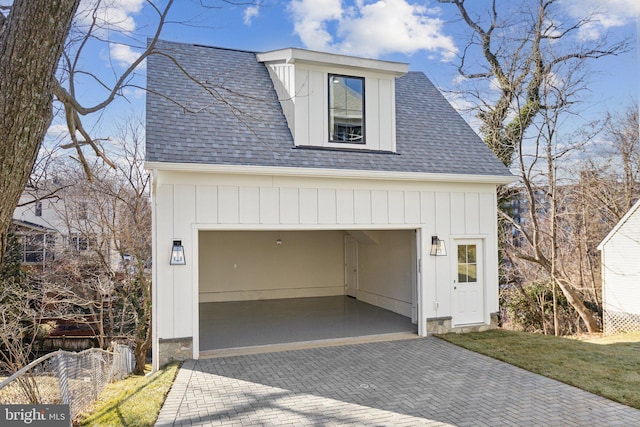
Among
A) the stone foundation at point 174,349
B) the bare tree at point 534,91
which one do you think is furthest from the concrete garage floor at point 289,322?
the bare tree at point 534,91

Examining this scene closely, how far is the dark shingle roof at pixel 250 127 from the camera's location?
7.77 metres

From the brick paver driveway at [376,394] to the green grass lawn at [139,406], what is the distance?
149mm

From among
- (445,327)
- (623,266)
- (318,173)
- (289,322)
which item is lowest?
(289,322)

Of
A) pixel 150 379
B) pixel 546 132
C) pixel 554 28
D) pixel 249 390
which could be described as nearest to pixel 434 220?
pixel 249 390

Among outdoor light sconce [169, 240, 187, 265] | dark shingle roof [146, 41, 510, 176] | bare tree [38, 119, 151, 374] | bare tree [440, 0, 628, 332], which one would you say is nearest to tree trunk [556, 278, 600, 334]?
bare tree [440, 0, 628, 332]

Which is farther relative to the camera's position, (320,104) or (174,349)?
(320,104)

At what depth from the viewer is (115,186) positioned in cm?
1586

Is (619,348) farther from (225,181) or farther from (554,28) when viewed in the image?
(554,28)

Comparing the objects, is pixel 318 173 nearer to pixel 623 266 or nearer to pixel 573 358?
pixel 573 358

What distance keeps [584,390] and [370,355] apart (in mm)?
3112

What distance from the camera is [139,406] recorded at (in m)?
5.54

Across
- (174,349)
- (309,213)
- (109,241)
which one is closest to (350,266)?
(309,213)

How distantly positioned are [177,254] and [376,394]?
375 cm

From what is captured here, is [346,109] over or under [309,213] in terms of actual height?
over
